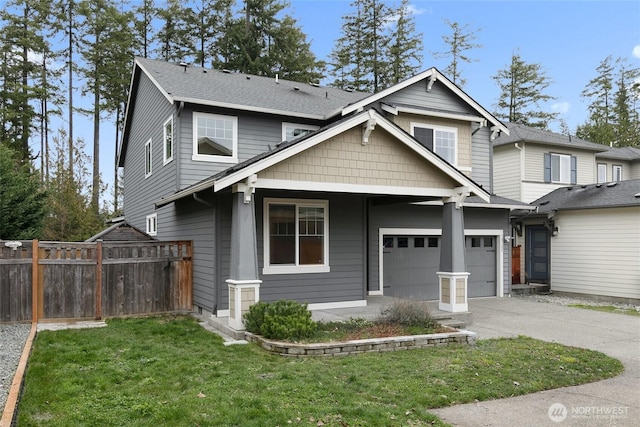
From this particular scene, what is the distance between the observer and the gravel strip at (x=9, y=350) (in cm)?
563

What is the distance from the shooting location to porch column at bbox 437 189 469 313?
1025cm

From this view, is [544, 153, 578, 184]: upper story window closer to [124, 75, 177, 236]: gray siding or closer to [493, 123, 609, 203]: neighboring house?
[493, 123, 609, 203]: neighboring house

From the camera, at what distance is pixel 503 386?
19.3 feet

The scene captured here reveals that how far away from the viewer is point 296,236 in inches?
426

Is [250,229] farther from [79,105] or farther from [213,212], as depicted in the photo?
[79,105]

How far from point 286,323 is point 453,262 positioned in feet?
14.0

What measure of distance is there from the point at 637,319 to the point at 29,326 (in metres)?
13.2

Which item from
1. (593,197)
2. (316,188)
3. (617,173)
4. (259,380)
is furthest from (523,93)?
(259,380)

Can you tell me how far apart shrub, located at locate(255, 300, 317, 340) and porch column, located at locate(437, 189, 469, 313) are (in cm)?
366

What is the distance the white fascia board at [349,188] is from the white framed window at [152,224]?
7256 mm

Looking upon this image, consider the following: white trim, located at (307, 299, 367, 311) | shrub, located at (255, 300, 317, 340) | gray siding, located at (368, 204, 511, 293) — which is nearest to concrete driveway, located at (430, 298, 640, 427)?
white trim, located at (307, 299, 367, 311)

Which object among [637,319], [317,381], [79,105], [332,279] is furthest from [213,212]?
[79,105]

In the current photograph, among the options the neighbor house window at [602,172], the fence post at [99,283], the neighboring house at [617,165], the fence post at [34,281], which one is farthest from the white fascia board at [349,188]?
the neighbor house window at [602,172]

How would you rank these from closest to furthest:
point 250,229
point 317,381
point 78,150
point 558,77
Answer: point 317,381
point 250,229
point 78,150
point 558,77
